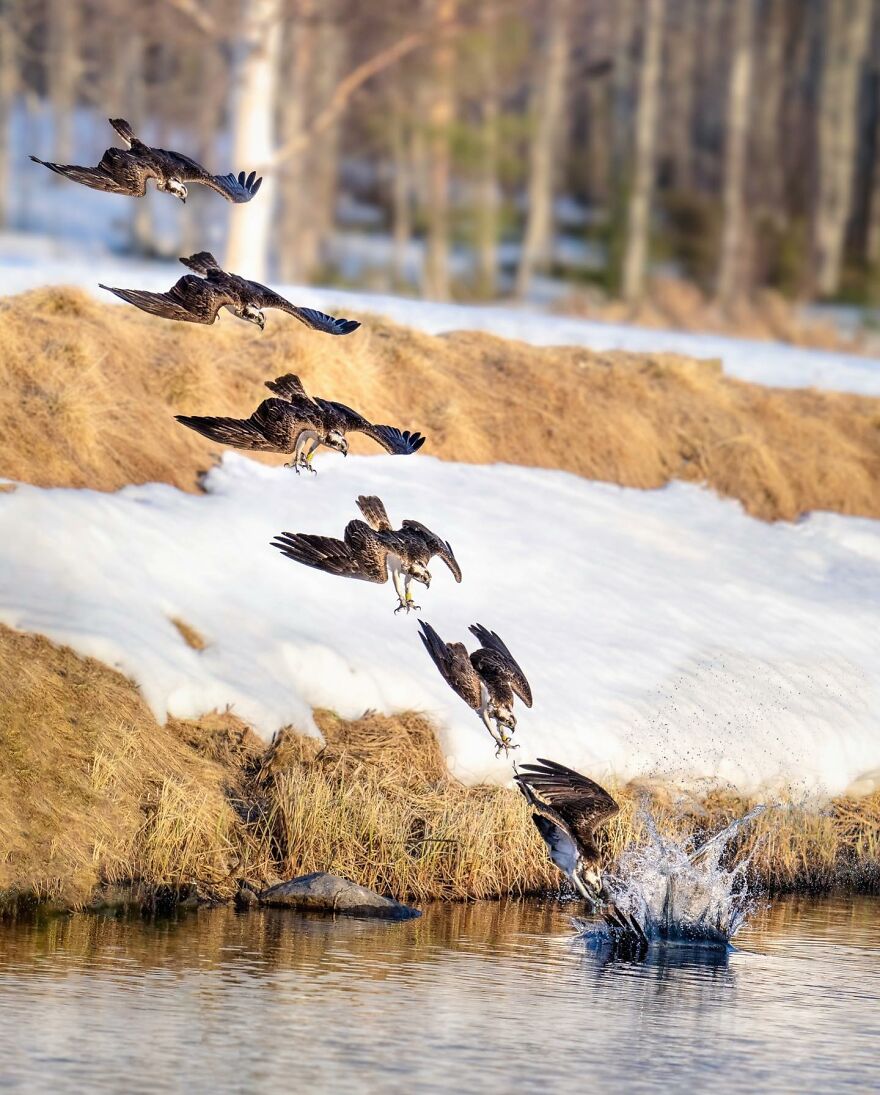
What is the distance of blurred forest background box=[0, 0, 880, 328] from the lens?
33.8 metres

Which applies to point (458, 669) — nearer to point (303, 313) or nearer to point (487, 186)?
point (303, 313)

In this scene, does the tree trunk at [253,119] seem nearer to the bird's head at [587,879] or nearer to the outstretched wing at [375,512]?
the bird's head at [587,879]

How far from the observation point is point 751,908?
33.4ft

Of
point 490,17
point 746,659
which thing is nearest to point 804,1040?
point 746,659

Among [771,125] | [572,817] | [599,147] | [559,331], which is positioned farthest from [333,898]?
[599,147]

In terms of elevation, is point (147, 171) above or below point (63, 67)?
below

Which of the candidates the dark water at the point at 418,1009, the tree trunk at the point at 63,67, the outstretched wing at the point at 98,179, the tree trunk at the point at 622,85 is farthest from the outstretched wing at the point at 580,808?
the tree trunk at the point at 622,85

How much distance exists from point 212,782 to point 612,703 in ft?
8.84

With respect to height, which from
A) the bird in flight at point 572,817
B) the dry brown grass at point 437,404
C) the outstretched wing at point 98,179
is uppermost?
the dry brown grass at point 437,404

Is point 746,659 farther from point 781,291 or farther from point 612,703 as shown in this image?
point 781,291

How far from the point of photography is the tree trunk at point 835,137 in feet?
133

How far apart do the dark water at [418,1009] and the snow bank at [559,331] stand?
23.9ft

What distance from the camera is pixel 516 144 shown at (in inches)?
1775

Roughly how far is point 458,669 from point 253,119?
44.7 ft
